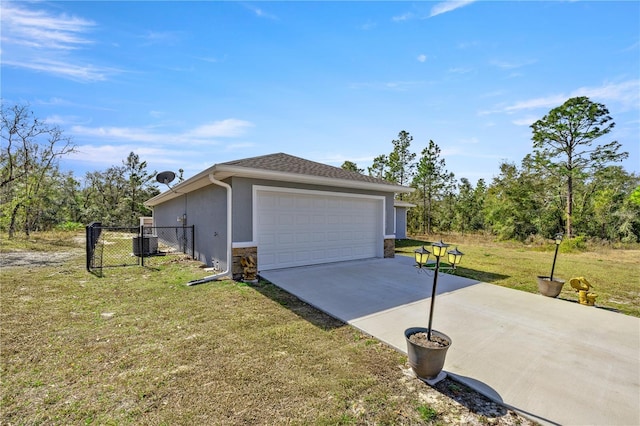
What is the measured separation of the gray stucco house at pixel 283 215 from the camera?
632 centimetres

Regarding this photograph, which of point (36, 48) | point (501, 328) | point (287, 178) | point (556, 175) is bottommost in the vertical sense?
point (501, 328)

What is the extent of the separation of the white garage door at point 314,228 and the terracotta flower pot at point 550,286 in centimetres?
448

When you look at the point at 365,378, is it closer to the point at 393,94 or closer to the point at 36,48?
the point at 393,94

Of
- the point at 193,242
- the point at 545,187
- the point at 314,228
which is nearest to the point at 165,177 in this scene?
the point at 193,242

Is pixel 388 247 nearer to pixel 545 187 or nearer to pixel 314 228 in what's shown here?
pixel 314 228

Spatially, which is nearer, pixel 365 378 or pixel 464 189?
pixel 365 378

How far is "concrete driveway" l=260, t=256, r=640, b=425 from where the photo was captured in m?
2.39

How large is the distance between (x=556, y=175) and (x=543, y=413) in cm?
2190

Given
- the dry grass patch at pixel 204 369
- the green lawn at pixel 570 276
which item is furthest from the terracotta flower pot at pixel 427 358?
the green lawn at pixel 570 276

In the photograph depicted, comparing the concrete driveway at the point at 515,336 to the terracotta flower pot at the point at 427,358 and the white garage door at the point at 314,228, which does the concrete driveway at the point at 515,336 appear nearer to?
the terracotta flower pot at the point at 427,358

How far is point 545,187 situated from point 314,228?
2022cm

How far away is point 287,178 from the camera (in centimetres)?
681

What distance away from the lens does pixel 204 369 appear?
274 centimetres

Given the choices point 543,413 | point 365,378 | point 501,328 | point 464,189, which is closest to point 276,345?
point 365,378
